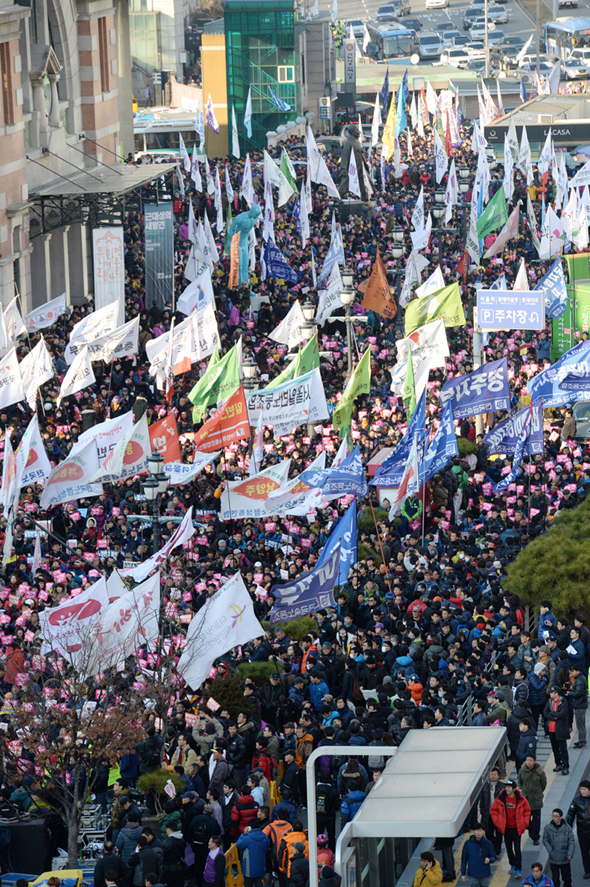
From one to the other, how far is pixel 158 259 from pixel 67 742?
25872 millimetres

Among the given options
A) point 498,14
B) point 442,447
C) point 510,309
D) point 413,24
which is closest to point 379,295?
point 510,309

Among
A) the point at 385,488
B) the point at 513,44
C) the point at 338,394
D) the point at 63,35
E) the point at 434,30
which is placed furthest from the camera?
the point at 434,30

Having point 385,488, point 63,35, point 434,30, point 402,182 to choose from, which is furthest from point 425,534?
point 434,30

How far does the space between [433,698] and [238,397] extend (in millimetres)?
8517

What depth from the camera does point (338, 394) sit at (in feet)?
110

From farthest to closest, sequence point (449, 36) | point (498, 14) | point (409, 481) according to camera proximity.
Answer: point (498, 14)
point (449, 36)
point (409, 481)

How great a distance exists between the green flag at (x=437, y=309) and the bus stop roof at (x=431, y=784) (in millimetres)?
18404

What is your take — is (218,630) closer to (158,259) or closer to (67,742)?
(67,742)

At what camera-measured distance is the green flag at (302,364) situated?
1144 inches

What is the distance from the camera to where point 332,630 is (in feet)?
74.4

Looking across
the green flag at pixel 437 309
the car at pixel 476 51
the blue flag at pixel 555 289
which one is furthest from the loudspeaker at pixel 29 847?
the car at pixel 476 51

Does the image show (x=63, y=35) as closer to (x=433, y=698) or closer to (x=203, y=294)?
(x=203, y=294)

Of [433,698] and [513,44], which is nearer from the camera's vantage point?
[433,698]

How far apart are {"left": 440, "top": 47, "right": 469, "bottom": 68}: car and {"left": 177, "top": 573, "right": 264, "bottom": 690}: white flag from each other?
80461 millimetres
